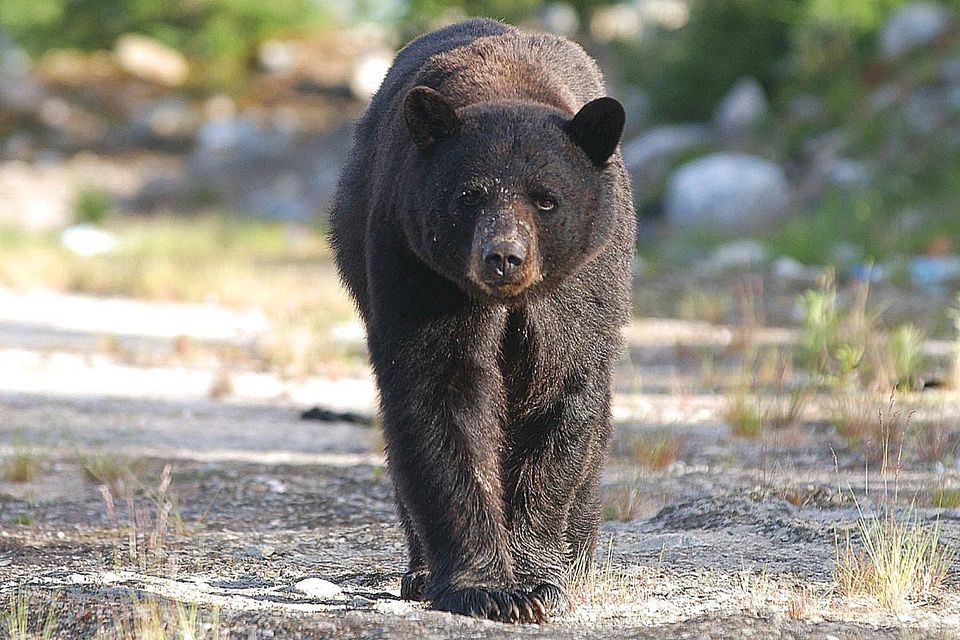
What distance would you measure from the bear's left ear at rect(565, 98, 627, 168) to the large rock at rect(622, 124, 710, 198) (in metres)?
16.1

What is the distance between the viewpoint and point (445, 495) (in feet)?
14.2

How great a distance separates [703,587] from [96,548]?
2418 mm

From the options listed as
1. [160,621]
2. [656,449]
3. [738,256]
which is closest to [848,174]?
[738,256]

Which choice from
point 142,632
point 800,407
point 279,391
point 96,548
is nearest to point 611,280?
point 142,632

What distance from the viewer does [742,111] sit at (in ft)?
69.2

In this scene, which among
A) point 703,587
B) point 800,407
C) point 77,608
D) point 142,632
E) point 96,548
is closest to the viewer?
point 142,632

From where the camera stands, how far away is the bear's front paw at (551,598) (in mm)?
4328

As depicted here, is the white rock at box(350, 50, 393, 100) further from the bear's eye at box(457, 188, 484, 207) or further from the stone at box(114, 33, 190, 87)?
the bear's eye at box(457, 188, 484, 207)

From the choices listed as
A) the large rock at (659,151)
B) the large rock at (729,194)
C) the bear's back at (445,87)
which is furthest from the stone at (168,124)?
the bear's back at (445,87)

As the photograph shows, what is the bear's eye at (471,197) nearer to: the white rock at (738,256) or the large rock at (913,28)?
the white rock at (738,256)

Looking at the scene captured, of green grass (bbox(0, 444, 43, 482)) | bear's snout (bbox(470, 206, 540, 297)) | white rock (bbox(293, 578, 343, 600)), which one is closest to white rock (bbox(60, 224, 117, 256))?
green grass (bbox(0, 444, 43, 482))

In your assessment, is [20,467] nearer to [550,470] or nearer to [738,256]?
[550,470]

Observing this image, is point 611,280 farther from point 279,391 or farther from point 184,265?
point 184,265

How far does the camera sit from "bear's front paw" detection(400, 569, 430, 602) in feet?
14.9
